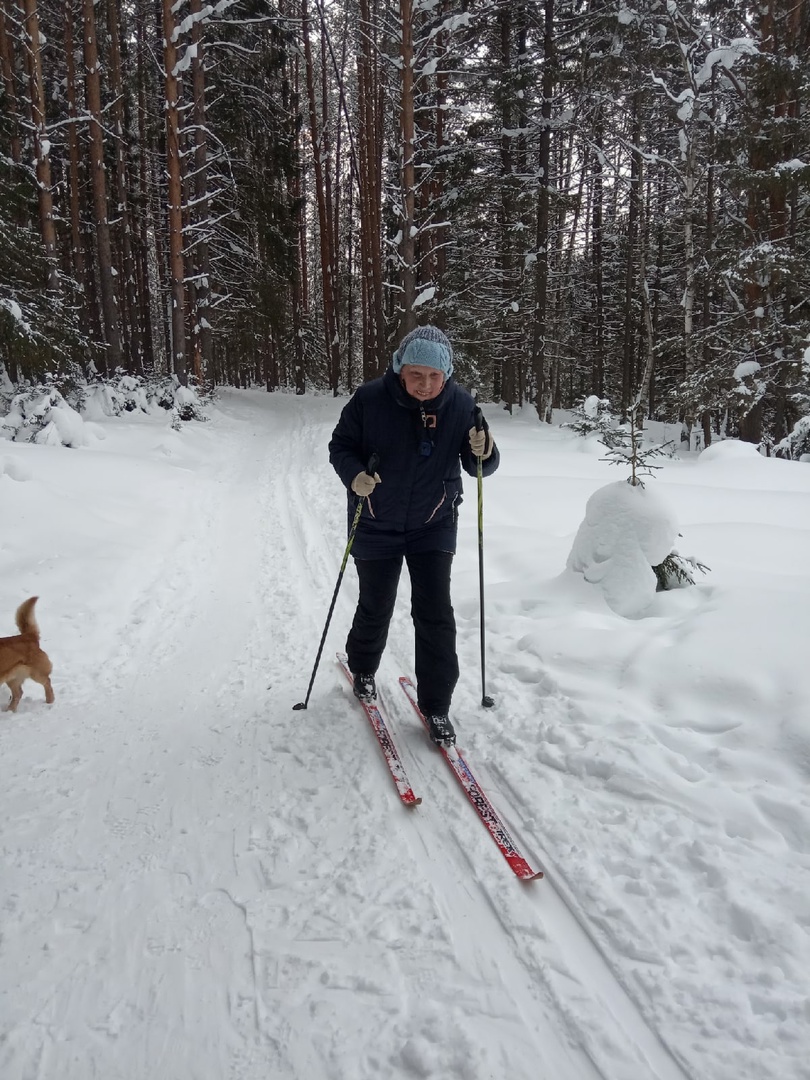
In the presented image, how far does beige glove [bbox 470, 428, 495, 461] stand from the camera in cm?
335

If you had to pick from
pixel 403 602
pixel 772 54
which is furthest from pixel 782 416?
pixel 403 602

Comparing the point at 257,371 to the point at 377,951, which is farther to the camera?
the point at 257,371

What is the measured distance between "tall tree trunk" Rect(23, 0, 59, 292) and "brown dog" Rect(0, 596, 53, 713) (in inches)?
447

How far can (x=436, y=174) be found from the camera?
15.2 meters

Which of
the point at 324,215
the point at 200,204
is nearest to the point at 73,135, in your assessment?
the point at 200,204

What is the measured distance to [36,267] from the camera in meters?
11.6

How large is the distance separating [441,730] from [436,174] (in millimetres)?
15799

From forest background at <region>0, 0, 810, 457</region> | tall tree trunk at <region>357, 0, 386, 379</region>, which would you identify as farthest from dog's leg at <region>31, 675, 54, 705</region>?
tall tree trunk at <region>357, 0, 386, 379</region>

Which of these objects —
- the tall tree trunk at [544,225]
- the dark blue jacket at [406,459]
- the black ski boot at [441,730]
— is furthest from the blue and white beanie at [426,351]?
the tall tree trunk at [544,225]

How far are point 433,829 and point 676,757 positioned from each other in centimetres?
133

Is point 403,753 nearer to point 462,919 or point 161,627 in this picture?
point 462,919

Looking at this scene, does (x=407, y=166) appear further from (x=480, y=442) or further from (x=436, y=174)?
(x=480, y=442)

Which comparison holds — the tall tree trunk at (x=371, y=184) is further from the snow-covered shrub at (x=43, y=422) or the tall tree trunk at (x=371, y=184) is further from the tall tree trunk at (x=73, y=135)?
the snow-covered shrub at (x=43, y=422)

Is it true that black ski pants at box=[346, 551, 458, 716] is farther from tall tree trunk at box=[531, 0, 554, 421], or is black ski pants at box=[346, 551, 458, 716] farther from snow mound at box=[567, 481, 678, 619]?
tall tree trunk at box=[531, 0, 554, 421]
